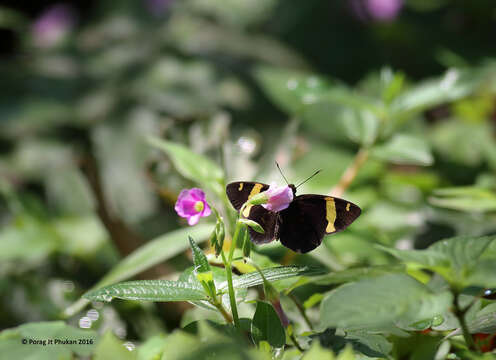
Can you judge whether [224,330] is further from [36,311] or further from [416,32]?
[416,32]

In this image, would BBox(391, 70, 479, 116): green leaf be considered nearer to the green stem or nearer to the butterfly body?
the butterfly body

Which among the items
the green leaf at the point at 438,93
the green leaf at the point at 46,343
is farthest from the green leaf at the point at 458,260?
the green leaf at the point at 438,93

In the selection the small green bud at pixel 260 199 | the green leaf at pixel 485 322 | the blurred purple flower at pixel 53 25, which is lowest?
the green leaf at pixel 485 322

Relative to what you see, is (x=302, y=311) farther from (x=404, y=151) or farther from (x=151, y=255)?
(x=404, y=151)

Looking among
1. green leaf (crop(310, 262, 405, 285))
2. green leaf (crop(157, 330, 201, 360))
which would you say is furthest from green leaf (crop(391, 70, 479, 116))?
green leaf (crop(157, 330, 201, 360))

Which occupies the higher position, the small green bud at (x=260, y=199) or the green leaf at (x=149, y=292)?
the small green bud at (x=260, y=199)

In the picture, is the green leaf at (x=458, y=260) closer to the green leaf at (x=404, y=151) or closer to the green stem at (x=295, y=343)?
the green stem at (x=295, y=343)

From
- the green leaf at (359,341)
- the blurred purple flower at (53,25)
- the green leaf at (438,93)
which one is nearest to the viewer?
the green leaf at (359,341)
